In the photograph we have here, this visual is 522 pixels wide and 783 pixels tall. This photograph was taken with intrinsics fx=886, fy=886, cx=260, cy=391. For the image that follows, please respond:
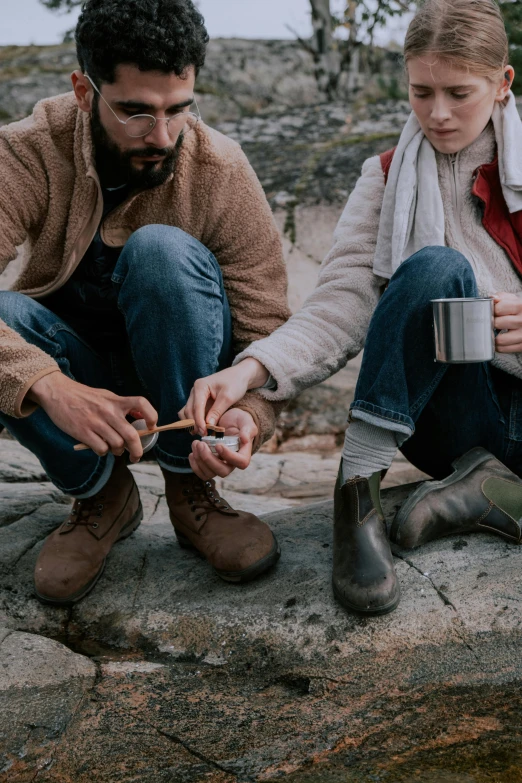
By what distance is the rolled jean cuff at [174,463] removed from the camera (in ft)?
8.15

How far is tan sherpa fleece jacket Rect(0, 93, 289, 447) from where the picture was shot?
8.33 feet

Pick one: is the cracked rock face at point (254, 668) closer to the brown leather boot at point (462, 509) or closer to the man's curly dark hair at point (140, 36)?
the brown leather boot at point (462, 509)

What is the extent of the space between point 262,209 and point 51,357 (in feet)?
2.59

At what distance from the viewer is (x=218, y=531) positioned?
95.8 inches

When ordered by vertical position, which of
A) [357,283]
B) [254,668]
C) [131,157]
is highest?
[131,157]

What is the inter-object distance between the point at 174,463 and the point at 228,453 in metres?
0.38

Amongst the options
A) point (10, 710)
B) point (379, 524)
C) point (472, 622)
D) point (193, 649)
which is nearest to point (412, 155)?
point (379, 524)

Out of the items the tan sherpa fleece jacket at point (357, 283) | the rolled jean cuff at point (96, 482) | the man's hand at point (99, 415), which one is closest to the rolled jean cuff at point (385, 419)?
the tan sherpa fleece jacket at point (357, 283)

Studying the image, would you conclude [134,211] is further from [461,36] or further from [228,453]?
[461,36]

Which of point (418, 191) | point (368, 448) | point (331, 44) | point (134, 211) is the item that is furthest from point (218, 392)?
point (331, 44)

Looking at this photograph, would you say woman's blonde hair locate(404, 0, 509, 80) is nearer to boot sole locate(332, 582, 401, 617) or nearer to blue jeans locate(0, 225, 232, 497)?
blue jeans locate(0, 225, 232, 497)

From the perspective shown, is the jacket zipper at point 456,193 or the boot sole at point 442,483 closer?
the boot sole at point 442,483

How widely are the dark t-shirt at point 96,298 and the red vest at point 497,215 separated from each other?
1.03m

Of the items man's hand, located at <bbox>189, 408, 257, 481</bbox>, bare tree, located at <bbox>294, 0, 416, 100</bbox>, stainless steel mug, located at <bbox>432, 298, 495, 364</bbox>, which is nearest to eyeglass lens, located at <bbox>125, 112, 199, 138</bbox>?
man's hand, located at <bbox>189, 408, 257, 481</bbox>
